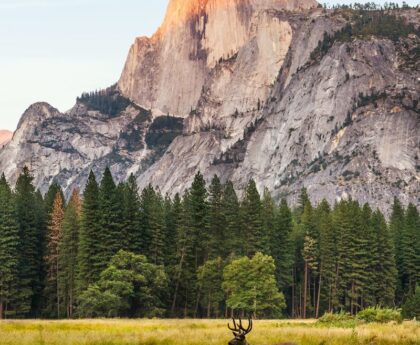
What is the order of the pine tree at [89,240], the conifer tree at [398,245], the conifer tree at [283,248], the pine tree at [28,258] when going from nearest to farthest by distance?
the pine tree at [89,240]
the pine tree at [28,258]
the conifer tree at [283,248]
the conifer tree at [398,245]

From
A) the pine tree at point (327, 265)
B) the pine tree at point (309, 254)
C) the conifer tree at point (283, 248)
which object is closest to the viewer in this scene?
the conifer tree at point (283, 248)

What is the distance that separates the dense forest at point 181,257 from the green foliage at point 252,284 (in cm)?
13

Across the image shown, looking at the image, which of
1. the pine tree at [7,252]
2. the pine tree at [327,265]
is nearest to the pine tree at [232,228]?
the pine tree at [327,265]

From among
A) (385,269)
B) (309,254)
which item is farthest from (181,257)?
(385,269)

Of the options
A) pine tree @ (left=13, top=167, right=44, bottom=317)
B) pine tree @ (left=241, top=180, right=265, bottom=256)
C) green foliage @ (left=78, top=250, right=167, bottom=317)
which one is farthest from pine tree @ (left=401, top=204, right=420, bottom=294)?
pine tree @ (left=13, top=167, right=44, bottom=317)

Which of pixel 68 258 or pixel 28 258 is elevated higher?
pixel 28 258

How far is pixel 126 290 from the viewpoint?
6800cm

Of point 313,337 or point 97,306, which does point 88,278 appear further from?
point 313,337

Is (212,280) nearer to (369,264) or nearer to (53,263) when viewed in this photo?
(53,263)

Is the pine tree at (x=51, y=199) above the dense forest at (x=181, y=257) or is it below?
above

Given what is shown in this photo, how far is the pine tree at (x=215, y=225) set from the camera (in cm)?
8419

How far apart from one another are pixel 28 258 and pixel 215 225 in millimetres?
23759

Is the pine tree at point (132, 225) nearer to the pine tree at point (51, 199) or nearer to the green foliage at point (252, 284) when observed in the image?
the green foliage at point (252, 284)

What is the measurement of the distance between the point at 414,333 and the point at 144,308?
43.9m
